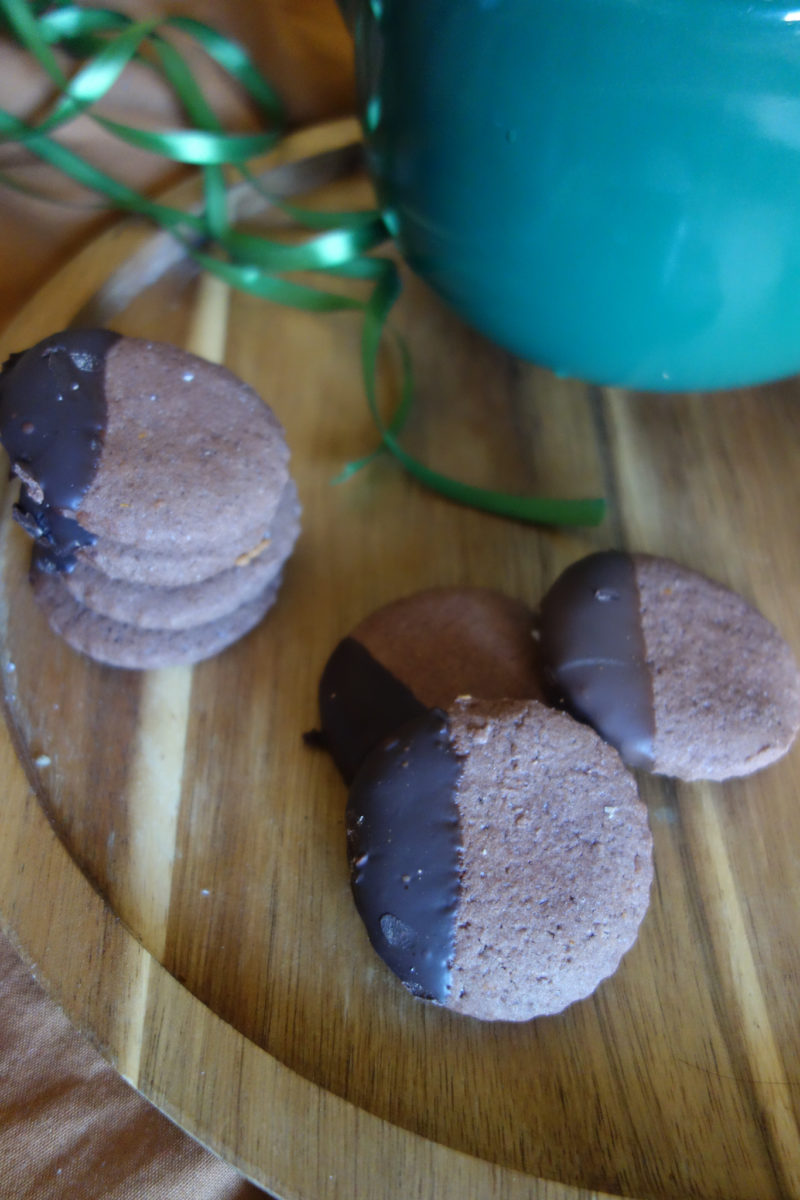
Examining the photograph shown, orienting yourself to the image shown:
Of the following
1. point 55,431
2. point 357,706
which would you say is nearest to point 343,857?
point 357,706

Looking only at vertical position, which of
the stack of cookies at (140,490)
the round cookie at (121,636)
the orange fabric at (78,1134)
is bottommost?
the orange fabric at (78,1134)

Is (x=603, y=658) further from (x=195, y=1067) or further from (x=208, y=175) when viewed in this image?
(x=208, y=175)

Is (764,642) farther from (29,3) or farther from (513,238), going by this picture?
(29,3)

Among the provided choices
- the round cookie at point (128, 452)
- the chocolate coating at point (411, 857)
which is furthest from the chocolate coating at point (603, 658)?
the round cookie at point (128, 452)

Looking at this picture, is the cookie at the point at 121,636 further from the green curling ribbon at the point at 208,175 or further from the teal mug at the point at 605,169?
the teal mug at the point at 605,169

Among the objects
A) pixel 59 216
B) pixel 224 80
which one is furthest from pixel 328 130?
pixel 59 216
